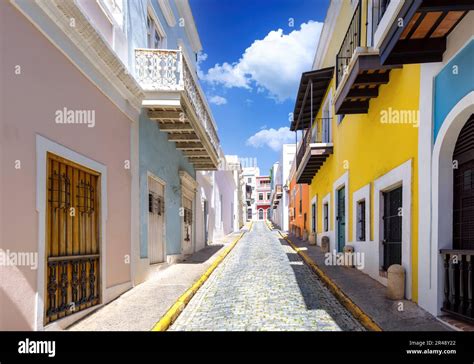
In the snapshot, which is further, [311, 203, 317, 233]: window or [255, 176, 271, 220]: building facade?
[255, 176, 271, 220]: building facade

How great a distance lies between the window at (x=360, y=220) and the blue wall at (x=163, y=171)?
5025 mm

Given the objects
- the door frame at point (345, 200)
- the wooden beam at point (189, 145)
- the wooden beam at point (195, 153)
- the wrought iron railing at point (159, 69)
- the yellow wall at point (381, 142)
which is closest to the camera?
the yellow wall at point (381, 142)

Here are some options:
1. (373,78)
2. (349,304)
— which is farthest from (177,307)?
(373,78)

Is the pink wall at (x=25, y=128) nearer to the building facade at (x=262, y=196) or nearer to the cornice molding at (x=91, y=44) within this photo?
the cornice molding at (x=91, y=44)

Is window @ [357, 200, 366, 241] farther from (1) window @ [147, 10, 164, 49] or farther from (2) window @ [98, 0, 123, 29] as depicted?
(2) window @ [98, 0, 123, 29]

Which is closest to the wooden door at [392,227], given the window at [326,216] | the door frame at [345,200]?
the door frame at [345,200]

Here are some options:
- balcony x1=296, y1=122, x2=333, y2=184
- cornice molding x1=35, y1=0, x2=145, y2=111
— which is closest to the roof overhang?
balcony x1=296, y1=122, x2=333, y2=184

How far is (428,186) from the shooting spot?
5234 millimetres

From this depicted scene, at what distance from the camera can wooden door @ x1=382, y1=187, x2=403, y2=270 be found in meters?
6.82

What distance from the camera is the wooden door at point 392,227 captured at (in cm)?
682

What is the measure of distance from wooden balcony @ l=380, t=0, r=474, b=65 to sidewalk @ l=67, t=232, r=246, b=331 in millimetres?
4874

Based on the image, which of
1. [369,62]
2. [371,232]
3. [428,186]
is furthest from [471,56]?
[371,232]

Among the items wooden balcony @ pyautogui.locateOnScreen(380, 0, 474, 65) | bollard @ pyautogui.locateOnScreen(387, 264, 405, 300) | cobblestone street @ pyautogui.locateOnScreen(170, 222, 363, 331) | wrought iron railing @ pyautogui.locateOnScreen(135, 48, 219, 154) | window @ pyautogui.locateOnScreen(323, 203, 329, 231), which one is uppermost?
wrought iron railing @ pyautogui.locateOnScreen(135, 48, 219, 154)

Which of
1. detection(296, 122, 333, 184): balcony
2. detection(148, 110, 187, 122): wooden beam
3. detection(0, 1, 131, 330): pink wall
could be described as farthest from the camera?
detection(296, 122, 333, 184): balcony
